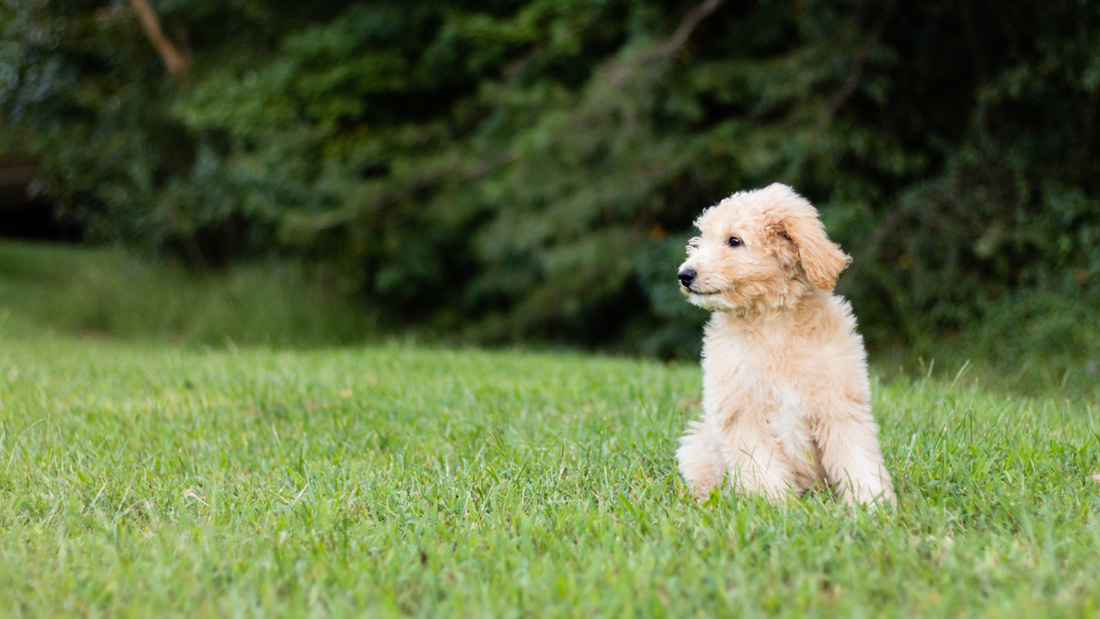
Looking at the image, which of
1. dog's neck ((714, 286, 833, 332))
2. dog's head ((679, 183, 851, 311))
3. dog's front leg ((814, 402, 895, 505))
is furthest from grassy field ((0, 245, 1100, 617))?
dog's head ((679, 183, 851, 311))

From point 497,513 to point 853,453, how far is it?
1365 millimetres

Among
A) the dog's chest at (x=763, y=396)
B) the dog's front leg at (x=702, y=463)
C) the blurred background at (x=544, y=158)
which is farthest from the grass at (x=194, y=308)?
the dog's chest at (x=763, y=396)

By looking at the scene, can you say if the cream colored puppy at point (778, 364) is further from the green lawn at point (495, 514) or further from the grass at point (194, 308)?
the grass at point (194, 308)

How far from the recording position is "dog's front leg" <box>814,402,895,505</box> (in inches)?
139

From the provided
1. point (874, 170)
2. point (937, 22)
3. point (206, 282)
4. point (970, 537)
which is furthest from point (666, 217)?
point (970, 537)

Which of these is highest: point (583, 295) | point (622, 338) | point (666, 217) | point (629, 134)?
point (629, 134)

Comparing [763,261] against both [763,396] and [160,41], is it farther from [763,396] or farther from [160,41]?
[160,41]

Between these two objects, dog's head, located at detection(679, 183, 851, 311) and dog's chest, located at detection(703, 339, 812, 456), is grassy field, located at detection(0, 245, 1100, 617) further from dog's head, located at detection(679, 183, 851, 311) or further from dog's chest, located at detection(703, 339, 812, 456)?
dog's head, located at detection(679, 183, 851, 311)

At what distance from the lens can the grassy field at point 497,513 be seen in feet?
9.25

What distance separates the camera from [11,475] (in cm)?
427

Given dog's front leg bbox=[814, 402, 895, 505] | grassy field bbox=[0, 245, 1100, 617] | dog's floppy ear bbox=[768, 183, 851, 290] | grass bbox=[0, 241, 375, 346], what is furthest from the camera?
grass bbox=[0, 241, 375, 346]

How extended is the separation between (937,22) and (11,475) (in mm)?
9045

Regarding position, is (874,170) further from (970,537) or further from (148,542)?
(148,542)

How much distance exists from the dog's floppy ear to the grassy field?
0.90 m
